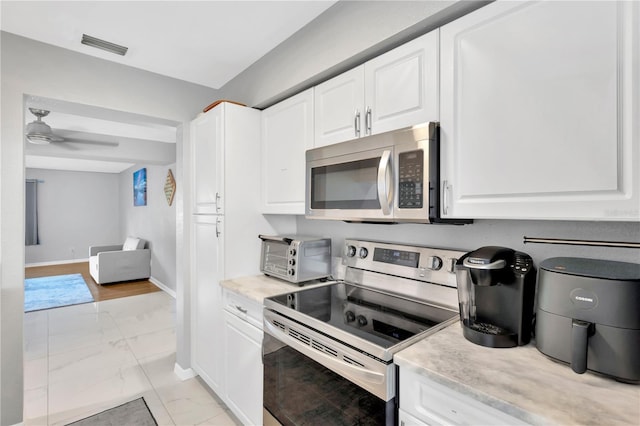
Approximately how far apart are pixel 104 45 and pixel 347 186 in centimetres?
189

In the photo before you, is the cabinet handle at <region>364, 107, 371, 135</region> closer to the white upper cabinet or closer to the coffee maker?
the white upper cabinet

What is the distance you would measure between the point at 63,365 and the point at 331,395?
2.94 m

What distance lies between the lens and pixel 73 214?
807cm

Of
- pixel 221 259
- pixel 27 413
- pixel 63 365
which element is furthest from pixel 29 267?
pixel 221 259

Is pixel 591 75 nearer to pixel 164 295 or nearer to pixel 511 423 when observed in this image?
pixel 511 423

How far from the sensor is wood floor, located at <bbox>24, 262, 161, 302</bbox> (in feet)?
17.1

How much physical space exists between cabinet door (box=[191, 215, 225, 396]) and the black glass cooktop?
29.1 inches

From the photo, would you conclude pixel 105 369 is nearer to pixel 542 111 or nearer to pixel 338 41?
pixel 338 41

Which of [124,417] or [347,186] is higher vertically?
[347,186]

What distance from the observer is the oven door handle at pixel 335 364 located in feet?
3.52

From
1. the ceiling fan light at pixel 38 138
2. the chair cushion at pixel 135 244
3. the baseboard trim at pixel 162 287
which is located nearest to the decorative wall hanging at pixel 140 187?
the chair cushion at pixel 135 244

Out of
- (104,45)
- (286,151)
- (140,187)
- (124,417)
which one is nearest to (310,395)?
(286,151)

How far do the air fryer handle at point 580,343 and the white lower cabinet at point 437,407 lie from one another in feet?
0.87

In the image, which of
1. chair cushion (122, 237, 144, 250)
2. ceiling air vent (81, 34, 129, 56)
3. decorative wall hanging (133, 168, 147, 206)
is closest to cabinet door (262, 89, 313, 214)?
ceiling air vent (81, 34, 129, 56)
